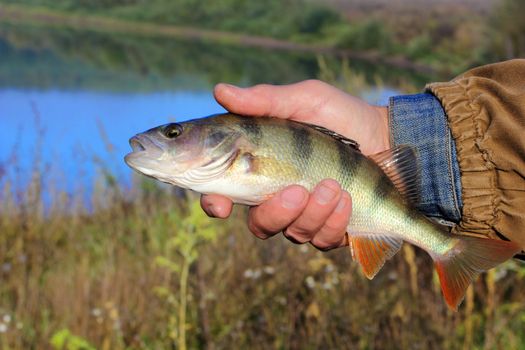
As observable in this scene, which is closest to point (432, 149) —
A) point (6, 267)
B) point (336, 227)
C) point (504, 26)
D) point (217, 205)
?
point (336, 227)

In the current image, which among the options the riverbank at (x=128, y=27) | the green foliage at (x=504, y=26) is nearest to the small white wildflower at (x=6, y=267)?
the green foliage at (x=504, y=26)

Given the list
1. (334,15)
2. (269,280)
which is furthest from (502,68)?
(334,15)

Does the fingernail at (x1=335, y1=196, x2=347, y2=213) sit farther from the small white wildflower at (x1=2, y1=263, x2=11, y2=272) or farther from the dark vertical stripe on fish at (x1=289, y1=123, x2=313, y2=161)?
the small white wildflower at (x1=2, y1=263, x2=11, y2=272)

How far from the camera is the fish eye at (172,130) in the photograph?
2555mm

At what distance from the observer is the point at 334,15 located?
3838 cm

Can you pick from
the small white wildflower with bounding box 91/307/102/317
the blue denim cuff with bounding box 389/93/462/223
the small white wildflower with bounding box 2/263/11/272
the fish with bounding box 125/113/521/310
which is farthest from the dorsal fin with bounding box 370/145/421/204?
the small white wildflower with bounding box 2/263/11/272

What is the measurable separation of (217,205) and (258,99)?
17.4 inches

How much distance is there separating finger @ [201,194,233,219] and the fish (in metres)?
0.09

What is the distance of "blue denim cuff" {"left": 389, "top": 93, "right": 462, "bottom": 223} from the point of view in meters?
3.04

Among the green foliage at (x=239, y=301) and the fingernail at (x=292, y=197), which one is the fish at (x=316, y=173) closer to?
the fingernail at (x=292, y=197)

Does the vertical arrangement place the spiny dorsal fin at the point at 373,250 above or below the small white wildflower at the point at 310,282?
above

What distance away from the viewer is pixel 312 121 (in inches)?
128

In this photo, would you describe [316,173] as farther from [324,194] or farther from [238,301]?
[238,301]

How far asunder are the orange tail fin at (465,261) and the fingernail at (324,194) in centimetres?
50
